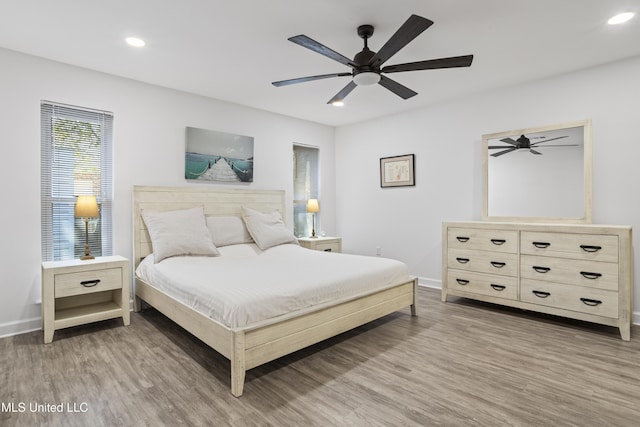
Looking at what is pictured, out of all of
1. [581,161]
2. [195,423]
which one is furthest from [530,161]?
[195,423]

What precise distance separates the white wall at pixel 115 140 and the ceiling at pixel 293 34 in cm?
18

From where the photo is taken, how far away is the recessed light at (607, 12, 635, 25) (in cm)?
245

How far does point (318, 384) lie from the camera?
219 cm

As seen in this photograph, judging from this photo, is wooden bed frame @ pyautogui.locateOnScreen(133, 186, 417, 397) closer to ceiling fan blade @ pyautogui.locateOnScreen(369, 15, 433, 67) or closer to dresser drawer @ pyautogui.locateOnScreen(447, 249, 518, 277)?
dresser drawer @ pyautogui.locateOnScreen(447, 249, 518, 277)

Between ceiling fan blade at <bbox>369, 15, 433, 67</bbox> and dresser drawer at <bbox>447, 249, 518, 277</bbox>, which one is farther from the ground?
ceiling fan blade at <bbox>369, 15, 433, 67</bbox>

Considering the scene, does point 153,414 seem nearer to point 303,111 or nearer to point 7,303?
point 7,303

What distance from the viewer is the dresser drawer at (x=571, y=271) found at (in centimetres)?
297

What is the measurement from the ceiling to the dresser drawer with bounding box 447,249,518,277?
6.25 ft

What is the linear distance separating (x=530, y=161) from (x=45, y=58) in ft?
16.5

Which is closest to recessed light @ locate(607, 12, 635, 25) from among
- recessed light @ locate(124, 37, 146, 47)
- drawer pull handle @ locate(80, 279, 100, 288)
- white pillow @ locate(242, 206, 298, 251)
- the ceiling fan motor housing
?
the ceiling fan motor housing

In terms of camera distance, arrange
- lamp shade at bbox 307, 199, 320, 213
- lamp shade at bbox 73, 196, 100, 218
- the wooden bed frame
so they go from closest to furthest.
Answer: the wooden bed frame, lamp shade at bbox 73, 196, 100, 218, lamp shade at bbox 307, 199, 320, 213

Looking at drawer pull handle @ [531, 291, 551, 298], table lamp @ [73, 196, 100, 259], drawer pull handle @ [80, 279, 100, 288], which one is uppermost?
table lamp @ [73, 196, 100, 259]

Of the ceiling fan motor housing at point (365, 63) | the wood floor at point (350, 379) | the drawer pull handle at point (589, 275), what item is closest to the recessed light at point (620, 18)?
the ceiling fan motor housing at point (365, 63)

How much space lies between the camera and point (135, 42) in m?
2.86
